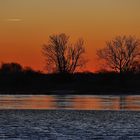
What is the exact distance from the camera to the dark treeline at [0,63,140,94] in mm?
107625

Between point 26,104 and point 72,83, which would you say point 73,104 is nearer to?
point 26,104

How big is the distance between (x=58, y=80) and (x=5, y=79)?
14753 mm

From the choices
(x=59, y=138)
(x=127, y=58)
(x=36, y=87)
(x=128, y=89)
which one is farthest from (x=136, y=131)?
(x=127, y=58)

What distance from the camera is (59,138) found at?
23969 mm

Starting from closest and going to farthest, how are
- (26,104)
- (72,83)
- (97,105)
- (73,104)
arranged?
1. (97,105)
2. (26,104)
3. (73,104)
4. (72,83)

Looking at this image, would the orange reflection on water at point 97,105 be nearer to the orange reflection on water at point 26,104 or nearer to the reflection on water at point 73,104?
the reflection on water at point 73,104

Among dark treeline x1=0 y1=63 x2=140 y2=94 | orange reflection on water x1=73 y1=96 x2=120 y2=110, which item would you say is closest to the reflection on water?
orange reflection on water x1=73 y1=96 x2=120 y2=110

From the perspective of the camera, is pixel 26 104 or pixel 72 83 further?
pixel 72 83

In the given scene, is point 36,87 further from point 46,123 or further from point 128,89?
point 46,123

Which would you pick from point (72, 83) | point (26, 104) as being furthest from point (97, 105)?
point (72, 83)

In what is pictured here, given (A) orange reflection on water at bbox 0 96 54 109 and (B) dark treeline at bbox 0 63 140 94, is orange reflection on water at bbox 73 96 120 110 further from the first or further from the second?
(B) dark treeline at bbox 0 63 140 94

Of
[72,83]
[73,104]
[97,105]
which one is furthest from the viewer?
[72,83]

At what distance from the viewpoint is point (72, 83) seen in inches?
4564

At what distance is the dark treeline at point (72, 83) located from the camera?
10762 cm
